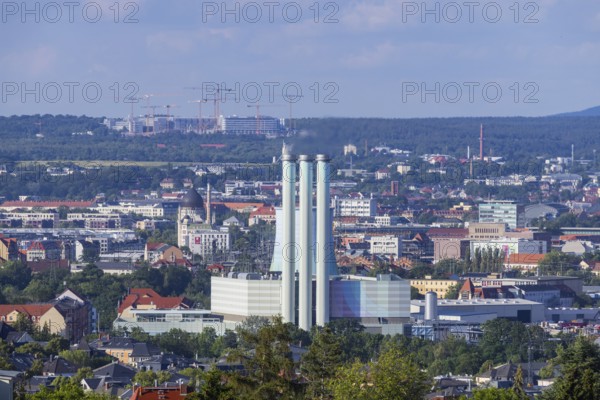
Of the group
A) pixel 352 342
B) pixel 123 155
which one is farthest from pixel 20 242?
pixel 123 155

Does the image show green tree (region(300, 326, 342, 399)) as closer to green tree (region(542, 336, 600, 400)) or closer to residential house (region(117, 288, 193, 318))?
green tree (region(542, 336, 600, 400))

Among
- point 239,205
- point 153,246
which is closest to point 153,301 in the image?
point 153,246

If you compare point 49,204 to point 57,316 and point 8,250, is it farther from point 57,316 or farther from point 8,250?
point 57,316

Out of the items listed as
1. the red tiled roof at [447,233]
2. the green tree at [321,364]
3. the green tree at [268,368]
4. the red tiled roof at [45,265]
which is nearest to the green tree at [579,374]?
the green tree at [268,368]

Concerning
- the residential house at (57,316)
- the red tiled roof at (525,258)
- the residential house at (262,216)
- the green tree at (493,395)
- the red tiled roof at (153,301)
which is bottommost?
the green tree at (493,395)

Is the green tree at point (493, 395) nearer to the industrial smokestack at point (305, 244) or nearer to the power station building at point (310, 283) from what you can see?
the industrial smokestack at point (305, 244)

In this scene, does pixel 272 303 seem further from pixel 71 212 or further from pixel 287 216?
pixel 71 212
